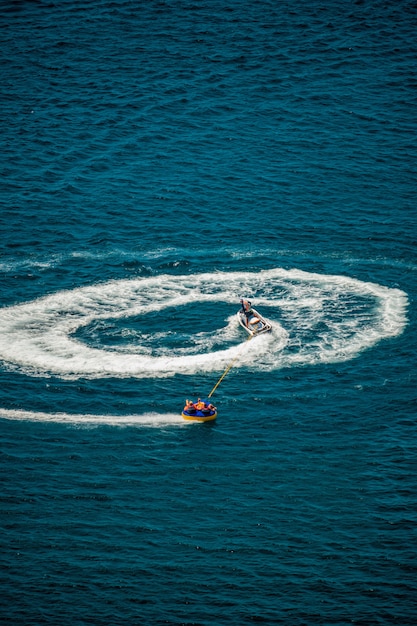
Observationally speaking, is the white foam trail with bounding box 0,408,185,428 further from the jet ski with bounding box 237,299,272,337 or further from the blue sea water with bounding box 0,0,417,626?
the jet ski with bounding box 237,299,272,337

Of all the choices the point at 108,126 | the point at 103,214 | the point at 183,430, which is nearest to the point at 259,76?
the point at 108,126

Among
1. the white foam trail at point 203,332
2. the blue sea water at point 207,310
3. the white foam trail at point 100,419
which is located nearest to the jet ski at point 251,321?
the white foam trail at point 203,332

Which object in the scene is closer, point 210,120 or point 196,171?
point 196,171

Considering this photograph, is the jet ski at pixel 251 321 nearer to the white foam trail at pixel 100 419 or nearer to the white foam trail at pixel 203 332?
the white foam trail at pixel 203 332

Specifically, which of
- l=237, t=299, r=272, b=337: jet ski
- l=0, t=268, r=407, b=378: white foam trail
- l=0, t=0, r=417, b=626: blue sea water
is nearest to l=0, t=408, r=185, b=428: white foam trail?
l=0, t=0, r=417, b=626: blue sea water

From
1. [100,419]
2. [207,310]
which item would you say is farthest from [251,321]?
[100,419]

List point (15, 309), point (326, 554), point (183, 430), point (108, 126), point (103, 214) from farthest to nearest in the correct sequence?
1. point (108, 126)
2. point (103, 214)
3. point (15, 309)
4. point (183, 430)
5. point (326, 554)

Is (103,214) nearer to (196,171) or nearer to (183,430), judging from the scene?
(196,171)

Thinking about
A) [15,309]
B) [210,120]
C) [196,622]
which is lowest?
[196,622]
